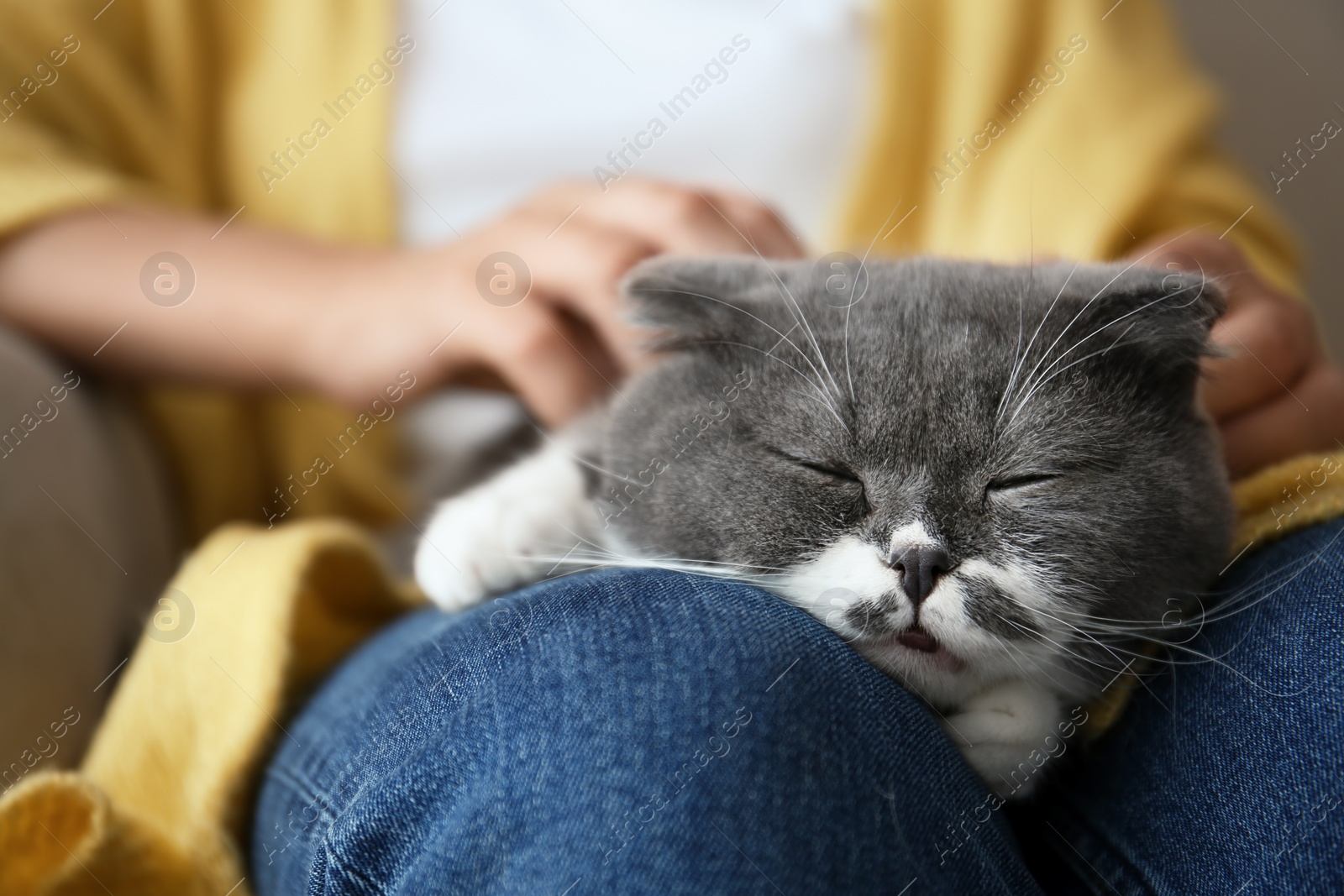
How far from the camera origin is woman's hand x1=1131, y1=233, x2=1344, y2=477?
993 millimetres

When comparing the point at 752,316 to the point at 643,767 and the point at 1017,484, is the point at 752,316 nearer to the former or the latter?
the point at 1017,484

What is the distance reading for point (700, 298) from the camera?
832mm

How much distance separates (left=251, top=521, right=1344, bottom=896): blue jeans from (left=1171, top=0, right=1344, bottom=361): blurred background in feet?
5.94

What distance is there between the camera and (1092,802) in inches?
29.4

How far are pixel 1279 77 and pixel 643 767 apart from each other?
2383 mm

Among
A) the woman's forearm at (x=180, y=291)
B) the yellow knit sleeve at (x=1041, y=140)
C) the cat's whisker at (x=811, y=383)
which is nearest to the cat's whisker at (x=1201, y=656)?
the cat's whisker at (x=811, y=383)

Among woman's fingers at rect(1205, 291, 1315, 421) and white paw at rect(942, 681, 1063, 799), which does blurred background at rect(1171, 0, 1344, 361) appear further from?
white paw at rect(942, 681, 1063, 799)

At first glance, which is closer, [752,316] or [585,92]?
[752,316]

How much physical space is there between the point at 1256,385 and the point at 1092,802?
542 mm

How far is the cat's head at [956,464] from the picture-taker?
0.72 m

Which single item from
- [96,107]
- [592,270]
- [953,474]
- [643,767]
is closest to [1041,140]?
[592,270]

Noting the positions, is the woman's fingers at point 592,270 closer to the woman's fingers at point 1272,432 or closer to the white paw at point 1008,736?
the white paw at point 1008,736

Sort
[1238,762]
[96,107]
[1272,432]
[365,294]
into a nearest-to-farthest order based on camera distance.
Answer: [1238,762], [1272,432], [365,294], [96,107]

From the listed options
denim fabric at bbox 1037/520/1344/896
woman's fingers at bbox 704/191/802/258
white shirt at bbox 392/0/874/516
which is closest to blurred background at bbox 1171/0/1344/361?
white shirt at bbox 392/0/874/516
